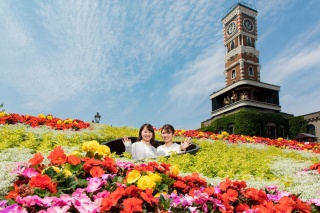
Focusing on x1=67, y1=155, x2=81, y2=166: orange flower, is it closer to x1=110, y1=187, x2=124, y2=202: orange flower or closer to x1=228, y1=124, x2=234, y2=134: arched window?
x1=110, y1=187, x2=124, y2=202: orange flower

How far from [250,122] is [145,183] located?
108ft

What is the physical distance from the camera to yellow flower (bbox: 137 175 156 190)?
106 inches

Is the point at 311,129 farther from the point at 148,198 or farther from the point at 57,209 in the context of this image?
the point at 57,209

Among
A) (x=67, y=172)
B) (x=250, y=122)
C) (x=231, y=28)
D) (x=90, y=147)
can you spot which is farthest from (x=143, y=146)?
(x=231, y=28)

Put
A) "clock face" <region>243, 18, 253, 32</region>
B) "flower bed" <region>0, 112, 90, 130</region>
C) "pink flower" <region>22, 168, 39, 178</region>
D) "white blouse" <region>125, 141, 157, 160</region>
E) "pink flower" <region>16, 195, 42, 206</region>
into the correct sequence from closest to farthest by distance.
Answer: "pink flower" <region>16, 195, 42, 206</region> < "pink flower" <region>22, 168, 39, 178</region> < "white blouse" <region>125, 141, 157, 160</region> < "flower bed" <region>0, 112, 90, 130</region> < "clock face" <region>243, 18, 253, 32</region>

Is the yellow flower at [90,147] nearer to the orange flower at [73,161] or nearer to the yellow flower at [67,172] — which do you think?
the orange flower at [73,161]

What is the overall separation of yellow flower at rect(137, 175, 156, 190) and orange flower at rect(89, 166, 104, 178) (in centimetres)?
47

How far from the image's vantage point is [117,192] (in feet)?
7.89

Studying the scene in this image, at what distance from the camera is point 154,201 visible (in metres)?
2.42

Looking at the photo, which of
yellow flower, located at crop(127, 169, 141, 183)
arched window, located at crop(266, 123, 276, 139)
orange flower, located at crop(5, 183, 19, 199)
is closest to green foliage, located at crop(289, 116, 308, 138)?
arched window, located at crop(266, 123, 276, 139)

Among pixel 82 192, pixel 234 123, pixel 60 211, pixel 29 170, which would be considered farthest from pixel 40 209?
pixel 234 123

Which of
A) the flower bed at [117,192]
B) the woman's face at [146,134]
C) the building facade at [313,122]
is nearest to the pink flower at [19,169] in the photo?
the flower bed at [117,192]

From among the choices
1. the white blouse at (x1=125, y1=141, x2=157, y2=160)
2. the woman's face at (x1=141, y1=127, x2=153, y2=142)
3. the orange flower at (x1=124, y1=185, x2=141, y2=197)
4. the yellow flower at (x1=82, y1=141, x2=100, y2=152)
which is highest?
the woman's face at (x1=141, y1=127, x2=153, y2=142)

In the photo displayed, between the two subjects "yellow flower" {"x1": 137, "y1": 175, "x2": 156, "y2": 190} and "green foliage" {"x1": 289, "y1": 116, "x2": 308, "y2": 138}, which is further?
"green foliage" {"x1": 289, "y1": 116, "x2": 308, "y2": 138}
